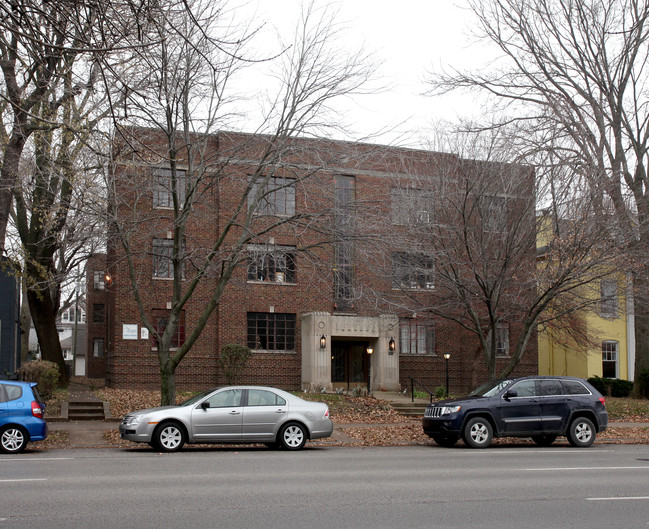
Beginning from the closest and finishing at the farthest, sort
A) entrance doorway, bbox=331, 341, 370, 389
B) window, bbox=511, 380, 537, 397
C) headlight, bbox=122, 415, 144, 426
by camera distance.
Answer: headlight, bbox=122, 415, 144, 426, window, bbox=511, 380, 537, 397, entrance doorway, bbox=331, 341, 370, 389

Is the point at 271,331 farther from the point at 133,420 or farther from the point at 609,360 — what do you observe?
the point at 609,360

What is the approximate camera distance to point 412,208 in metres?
19.9

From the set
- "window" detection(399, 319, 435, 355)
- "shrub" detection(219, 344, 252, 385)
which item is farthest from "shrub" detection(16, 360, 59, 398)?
"window" detection(399, 319, 435, 355)

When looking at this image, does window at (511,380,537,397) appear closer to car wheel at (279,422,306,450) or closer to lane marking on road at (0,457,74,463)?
car wheel at (279,422,306,450)

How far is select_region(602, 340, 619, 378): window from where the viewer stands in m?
37.0

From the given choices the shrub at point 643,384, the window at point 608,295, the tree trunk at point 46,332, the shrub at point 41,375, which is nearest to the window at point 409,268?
the window at point 608,295

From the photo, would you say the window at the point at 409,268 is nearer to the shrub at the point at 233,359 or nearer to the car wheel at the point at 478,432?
the car wheel at the point at 478,432

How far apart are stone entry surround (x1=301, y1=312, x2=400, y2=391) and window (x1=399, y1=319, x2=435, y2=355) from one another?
1.71m

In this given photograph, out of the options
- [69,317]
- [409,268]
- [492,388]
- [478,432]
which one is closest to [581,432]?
[492,388]

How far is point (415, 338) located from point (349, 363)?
332cm

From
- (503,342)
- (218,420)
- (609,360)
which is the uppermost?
(503,342)

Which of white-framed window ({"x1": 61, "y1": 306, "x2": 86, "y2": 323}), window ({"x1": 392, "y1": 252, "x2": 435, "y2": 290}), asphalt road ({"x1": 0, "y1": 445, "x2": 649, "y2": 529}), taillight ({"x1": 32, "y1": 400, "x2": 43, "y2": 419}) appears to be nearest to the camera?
asphalt road ({"x1": 0, "y1": 445, "x2": 649, "y2": 529})

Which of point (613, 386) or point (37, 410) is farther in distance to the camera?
point (613, 386)

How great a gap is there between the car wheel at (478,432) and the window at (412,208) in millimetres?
5637
